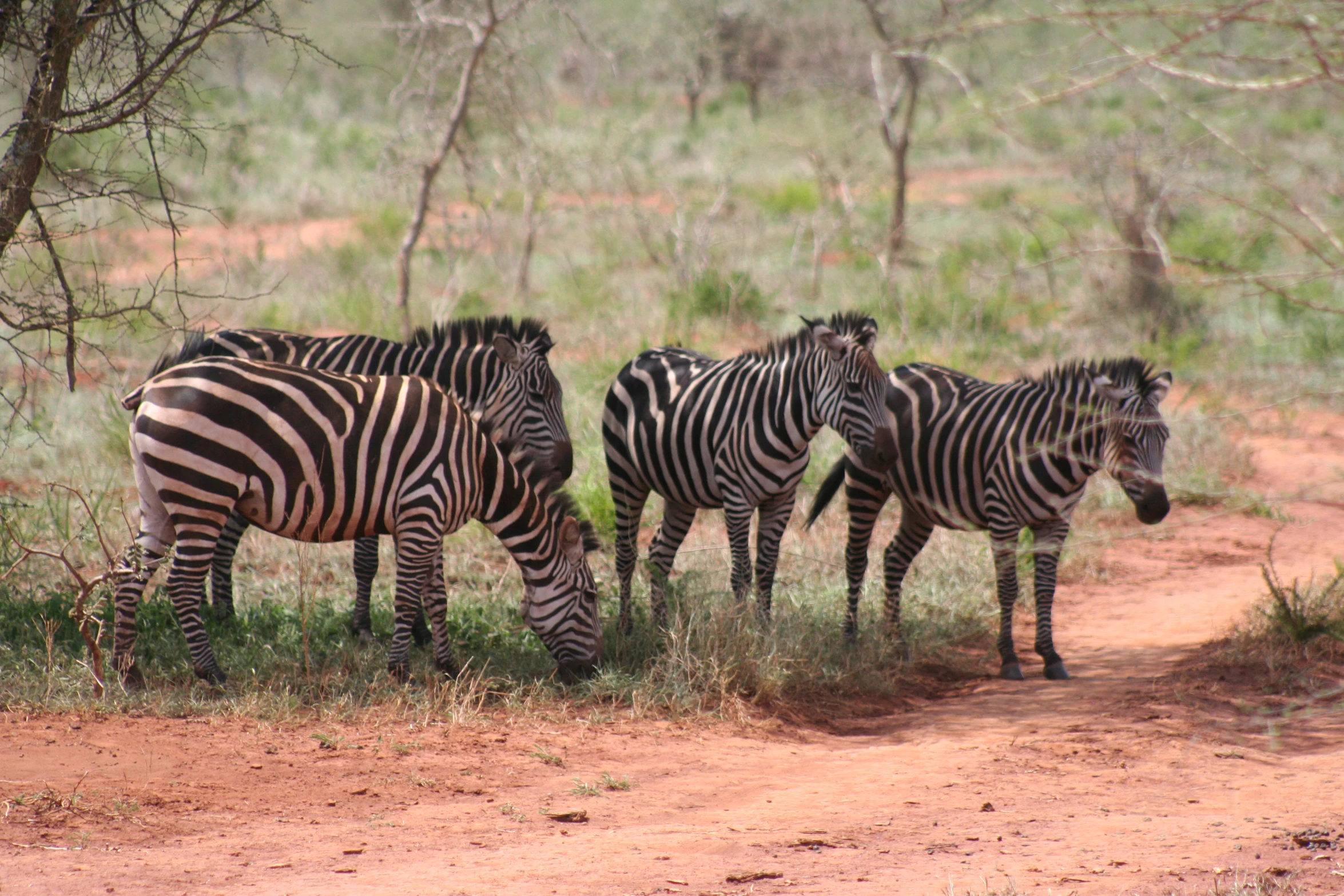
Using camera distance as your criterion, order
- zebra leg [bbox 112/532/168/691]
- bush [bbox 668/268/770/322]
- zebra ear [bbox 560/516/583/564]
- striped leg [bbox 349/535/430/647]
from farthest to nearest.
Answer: bush [bbox 668/268/770/322] < striped leg [bbox 349/535/430/647] < zebra ear [bbox 560/516/583/564] < zebra leg [bbox 112/532/168/691]

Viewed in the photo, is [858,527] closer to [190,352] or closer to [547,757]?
[547,757]

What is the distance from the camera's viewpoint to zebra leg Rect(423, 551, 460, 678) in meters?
5.61

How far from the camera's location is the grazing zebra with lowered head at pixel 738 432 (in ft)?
19.7

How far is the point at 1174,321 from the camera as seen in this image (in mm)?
13711

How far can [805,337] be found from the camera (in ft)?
20.7

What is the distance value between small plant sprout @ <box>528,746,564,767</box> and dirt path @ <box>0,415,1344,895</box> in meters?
0.06

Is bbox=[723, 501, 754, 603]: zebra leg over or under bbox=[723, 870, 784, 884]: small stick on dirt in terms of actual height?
over

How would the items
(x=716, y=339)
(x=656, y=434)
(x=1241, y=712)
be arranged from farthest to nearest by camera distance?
(x=716, y=339) → (x=656, y=434) → (x=1241, y=712)

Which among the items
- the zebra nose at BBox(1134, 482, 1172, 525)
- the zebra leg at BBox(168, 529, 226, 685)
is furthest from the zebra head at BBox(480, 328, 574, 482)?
the zebra nose at BBox(1134, 482, 1172, 525)

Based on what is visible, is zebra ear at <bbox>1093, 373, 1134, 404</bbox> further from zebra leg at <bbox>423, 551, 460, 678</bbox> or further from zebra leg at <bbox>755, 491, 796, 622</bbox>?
zebra leg at <bbox>423, 551, 460, 678</bbox>

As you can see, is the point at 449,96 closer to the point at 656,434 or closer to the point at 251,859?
the point at 656,434

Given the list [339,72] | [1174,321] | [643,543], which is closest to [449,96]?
[643,543]

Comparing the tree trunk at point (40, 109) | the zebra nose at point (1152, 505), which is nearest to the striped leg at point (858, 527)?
the zebra nose at point (1152, 505)

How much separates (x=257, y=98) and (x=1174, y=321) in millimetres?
25297
